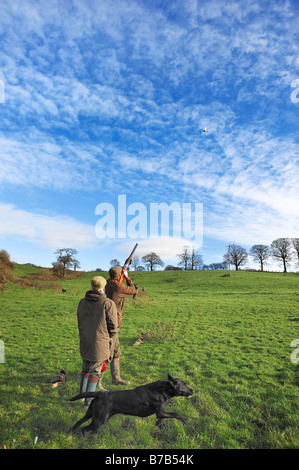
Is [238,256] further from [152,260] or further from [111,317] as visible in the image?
[111,317]

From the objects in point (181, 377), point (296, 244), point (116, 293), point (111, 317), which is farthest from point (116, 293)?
point (296, 244)

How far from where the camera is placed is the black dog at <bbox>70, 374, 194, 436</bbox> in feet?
14.9

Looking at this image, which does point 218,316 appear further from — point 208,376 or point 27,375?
point 27,375

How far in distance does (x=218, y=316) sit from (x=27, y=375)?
1459 cm

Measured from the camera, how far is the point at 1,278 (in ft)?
113

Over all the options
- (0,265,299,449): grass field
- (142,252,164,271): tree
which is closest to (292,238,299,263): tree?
(142,252,164,271): tree

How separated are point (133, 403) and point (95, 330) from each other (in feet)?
5.22

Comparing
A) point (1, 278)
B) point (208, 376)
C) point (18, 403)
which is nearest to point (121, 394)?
point (18, 403)

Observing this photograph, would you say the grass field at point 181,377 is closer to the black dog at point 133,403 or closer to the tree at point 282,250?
the black dog at point 133,403

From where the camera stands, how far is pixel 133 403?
15.2 feet

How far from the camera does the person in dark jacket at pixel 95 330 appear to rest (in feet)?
17.9

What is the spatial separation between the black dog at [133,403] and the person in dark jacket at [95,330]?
853mm

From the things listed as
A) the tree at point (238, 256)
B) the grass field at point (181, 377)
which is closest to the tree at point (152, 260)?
the tree at point (238, 256)

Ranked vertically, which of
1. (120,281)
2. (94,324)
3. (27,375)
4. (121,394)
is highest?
(120,281)
